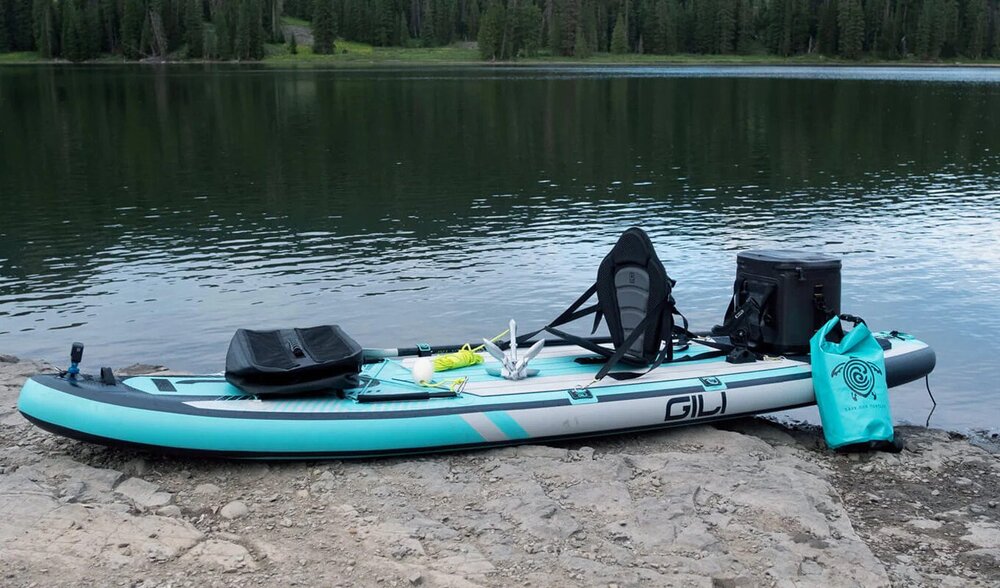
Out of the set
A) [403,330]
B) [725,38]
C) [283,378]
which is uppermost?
[725,38]

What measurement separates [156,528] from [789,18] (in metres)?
166

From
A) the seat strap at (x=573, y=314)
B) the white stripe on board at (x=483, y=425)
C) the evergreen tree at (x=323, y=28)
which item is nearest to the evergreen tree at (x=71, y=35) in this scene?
the evergreen tree at (x=323, y=28)

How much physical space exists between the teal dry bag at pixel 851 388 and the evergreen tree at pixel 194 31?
14969cm

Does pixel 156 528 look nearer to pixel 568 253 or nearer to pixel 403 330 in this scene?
pixel 403 330

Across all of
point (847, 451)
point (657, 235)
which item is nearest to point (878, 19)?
point (657, 235)

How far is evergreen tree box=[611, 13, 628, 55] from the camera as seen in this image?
6265 inches

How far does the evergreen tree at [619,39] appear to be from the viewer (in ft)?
522

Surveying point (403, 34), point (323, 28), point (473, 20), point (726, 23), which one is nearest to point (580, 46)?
point (473, 20)

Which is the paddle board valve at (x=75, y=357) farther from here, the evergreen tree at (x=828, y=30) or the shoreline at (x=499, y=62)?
the evergreen tree at (x=828, y=30)

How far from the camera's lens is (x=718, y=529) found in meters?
7.76

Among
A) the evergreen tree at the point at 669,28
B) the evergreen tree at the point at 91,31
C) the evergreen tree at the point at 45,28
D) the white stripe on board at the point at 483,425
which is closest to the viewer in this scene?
the white stripe on board at the point at 483,425

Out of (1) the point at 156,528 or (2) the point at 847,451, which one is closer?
(1) the point at 156,528

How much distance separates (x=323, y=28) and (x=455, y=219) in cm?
13118

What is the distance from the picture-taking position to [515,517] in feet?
25.8
